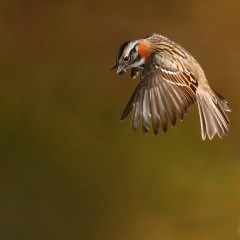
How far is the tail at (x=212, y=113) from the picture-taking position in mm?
1829

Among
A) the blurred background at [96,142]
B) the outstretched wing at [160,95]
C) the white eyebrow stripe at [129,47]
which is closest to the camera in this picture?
the outstretched wing at [160,95]

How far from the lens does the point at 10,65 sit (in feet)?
6.25

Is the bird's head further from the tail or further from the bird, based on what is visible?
the tail

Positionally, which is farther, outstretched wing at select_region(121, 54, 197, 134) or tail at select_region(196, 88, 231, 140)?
tail at select_region(196, 88, 231, 140)

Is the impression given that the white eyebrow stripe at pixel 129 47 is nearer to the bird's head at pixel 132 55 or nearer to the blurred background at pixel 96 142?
the bird's head at pixel 132 55

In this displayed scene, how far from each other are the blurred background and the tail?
0.11ft

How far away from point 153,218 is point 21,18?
2.02 ft

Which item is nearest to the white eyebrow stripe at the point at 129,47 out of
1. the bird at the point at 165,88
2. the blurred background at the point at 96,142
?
the bird at the point at 165,88

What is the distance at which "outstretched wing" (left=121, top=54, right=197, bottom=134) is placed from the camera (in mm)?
1674

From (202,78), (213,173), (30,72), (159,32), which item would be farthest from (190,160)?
(30,72)

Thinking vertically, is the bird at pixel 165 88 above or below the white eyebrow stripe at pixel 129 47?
below

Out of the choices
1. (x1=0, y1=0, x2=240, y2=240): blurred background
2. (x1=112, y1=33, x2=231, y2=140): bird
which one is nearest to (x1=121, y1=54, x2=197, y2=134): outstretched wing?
(x1=112, y1=33, x2=231, y2=140): bird

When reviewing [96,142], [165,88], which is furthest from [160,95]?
[96,142]

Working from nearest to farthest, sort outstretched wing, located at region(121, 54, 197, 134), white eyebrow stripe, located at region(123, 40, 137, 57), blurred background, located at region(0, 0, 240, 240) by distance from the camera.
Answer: outstretched wing, located at region(121, 54, 197, 134) < white eyebrow stripe, located at region(123, 40, 137, 57) < blurred background, located at region(0, 0, 240, 240)
